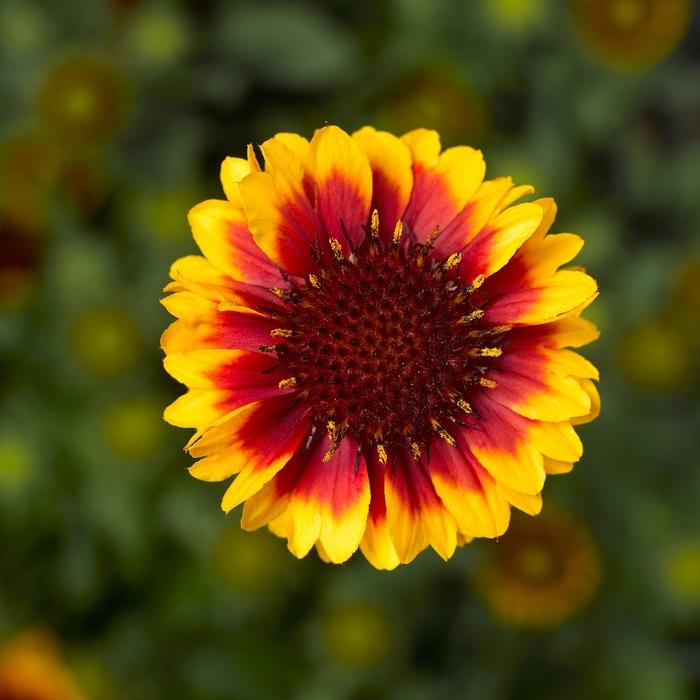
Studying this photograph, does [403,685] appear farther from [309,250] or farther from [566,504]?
[309,250]

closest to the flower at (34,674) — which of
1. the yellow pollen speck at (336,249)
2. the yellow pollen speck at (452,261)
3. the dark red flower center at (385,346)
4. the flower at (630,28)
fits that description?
the dark red flower center at (385,346)

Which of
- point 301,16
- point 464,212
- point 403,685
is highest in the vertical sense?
point 301,16

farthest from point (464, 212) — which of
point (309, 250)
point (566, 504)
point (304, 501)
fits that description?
point (566, 504)

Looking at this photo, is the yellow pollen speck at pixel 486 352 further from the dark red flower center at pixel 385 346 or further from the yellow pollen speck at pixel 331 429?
the yellow pollen speck at pixel 331 429

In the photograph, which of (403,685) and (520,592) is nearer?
(520,592)

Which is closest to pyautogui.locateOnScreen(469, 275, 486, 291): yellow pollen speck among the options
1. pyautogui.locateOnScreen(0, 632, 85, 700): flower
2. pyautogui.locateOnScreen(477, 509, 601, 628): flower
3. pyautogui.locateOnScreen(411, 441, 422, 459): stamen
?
pyautogui.locateOnScreen(411, 441, 422, 459): stamen
